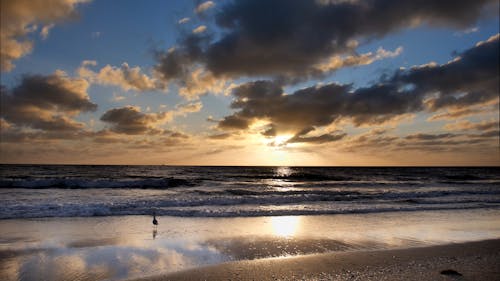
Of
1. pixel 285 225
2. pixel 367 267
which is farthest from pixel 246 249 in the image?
pixel 285 225

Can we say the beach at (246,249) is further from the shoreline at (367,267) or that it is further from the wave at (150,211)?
the wave at (150,211)

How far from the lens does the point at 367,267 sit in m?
7.56

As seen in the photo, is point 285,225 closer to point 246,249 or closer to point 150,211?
point 246,249

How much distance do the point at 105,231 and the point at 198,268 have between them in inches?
232

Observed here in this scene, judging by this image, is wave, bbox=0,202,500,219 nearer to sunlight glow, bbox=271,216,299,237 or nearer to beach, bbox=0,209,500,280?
beach, bbox=0,209,500,280

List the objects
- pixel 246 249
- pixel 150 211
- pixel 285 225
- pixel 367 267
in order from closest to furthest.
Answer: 1. pixel 367 267
2. pixel 246 249
3. pixel 285 225
4. pixel 150 211

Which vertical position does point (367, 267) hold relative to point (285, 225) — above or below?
above

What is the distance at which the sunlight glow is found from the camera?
12.1 m

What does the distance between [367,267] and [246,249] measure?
10.9 ft

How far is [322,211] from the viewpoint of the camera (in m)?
17.9

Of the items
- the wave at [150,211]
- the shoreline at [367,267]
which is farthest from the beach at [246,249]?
the wave at [150,211]

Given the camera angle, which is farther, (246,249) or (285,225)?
(285,225)

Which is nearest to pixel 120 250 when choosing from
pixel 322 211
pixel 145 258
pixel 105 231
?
pixel 145 258

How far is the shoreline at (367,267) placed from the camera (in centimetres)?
689
